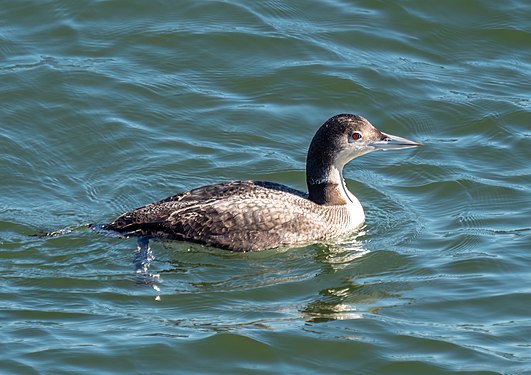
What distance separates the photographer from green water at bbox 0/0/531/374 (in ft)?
35.0

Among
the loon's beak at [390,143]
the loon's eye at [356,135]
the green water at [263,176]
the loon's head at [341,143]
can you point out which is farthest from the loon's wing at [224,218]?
the loon's beak at [390,143]

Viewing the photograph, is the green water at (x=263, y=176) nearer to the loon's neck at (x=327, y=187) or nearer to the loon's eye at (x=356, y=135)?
the loon's neck at (x=327, y=187)

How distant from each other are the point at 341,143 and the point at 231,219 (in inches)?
56.3

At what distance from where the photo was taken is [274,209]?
12828mm

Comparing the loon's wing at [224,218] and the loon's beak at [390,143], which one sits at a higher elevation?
the loon's beak at [390,143]

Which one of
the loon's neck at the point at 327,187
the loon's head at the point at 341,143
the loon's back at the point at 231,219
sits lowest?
the loon's back at the point at 231,219

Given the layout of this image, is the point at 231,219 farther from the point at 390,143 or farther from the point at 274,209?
the point at 390,143

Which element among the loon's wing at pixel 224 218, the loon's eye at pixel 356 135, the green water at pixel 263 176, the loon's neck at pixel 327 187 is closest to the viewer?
the green water at pixel 263 176

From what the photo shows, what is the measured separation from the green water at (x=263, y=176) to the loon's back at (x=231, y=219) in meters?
0.15

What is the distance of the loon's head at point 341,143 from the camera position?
1311 cm

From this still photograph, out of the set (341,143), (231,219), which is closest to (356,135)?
(341,143)

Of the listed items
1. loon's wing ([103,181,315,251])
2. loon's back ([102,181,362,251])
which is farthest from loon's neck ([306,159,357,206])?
loon's wing ([103,181,315,251])

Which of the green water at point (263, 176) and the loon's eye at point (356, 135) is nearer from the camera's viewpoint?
the green water at point (263, 176)

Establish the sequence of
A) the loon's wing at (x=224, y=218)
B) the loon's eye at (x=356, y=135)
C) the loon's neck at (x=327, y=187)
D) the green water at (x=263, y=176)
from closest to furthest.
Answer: the green water at (x=263, y=176) → the loon's wing at (x=224, y=218) → the loon's eye at (x=356, y=135) → the loon's neck at (x=327, y=187)
